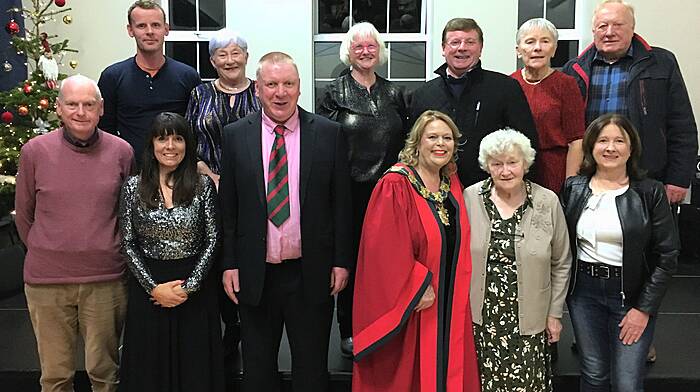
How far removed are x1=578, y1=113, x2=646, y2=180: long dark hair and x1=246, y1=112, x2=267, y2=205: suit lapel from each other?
131 centimetres

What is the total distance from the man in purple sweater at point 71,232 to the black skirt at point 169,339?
12 cm

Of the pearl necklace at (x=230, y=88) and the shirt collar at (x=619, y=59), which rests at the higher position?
the shirt collar at (x=619, y=59)

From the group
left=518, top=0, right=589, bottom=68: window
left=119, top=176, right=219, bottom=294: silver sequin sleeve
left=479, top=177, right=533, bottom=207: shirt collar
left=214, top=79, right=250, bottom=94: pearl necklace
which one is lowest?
left=119, top=176, right=219, bottom=294: silver sequin sleeve

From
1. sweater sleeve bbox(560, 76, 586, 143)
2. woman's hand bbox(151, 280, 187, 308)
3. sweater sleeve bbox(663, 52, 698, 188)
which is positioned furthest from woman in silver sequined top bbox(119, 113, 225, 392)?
sweater sleeve bbox(663, 52, 698, 188)

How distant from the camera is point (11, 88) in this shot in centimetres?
574

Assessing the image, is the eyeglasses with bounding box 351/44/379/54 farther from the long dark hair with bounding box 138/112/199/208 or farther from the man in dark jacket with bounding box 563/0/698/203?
the man in dark jacket with bounding box 563/0/698/203

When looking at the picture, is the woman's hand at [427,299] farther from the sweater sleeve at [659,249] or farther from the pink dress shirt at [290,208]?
the sweater sleeve at [659,249]

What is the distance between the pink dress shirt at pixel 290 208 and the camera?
2570mm

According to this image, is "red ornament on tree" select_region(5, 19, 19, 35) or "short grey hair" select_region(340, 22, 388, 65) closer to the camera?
"short grey hair" select_region(340, 22, 388, 65)

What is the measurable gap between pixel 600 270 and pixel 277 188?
132 centimetres

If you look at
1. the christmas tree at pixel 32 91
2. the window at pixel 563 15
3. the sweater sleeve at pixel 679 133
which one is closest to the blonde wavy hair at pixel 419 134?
the sweater sleeve at pixel 679 133

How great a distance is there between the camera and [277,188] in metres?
2.56

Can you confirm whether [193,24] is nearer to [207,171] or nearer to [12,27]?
[12,27]

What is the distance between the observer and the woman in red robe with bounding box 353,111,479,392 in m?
2.55
